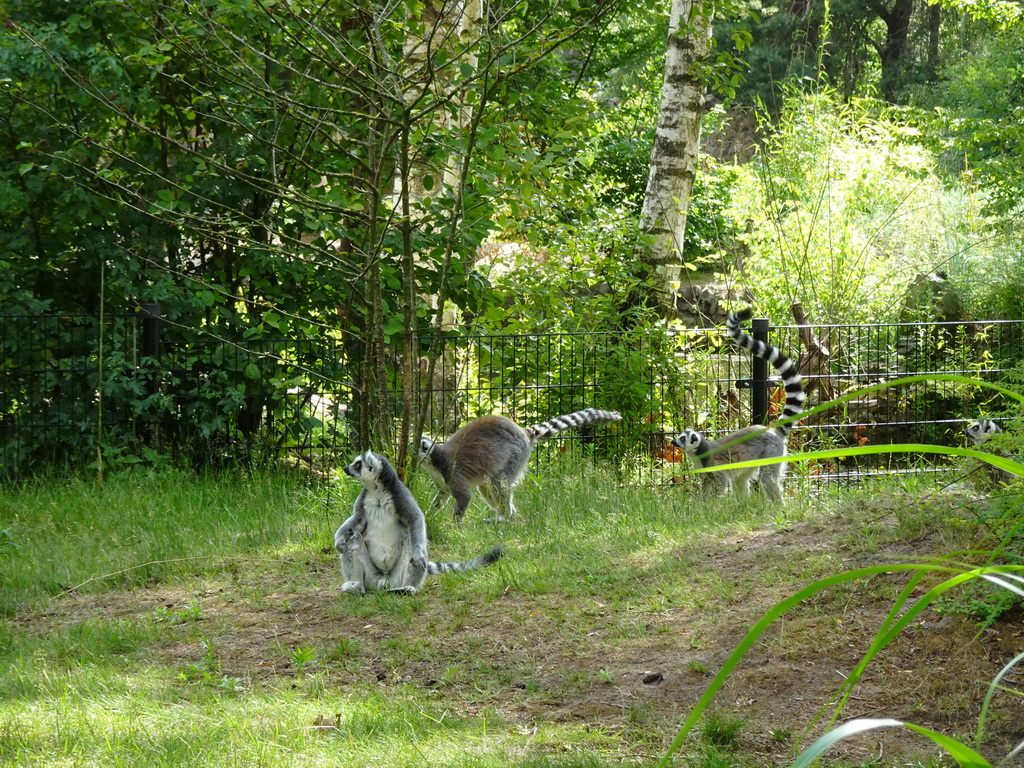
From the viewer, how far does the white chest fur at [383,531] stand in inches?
212

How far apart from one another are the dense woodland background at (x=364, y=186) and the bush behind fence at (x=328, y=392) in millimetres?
203

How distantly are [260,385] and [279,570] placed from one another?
338 centimetres

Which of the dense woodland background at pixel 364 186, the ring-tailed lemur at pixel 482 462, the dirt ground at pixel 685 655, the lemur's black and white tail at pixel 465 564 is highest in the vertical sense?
the dense woodland background at pixel 364 186

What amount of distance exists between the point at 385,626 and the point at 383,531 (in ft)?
1.99

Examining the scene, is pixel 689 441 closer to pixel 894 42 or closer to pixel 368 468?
pixel 368 468

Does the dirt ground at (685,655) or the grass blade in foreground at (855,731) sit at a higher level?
the grass blade in foreground at (855,731)

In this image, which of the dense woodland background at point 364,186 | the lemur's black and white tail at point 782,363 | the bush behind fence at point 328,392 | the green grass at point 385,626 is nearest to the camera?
A: the green grass at point 385,626

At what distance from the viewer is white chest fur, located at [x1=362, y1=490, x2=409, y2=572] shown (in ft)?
17.7

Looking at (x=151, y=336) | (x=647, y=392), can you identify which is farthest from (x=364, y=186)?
(x=647, y=392)

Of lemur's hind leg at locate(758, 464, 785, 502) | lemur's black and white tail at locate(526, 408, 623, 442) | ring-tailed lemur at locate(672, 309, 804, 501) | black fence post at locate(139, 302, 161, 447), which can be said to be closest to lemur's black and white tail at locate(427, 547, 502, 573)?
lemur's black and white tail at locate(526, 408, 623, 442)

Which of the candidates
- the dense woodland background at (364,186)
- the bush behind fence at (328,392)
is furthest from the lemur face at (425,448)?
the bush behind fence at (328,392)

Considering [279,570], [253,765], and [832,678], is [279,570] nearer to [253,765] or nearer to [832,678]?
[253,765]

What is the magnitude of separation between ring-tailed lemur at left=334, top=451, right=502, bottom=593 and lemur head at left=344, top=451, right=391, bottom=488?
16mm

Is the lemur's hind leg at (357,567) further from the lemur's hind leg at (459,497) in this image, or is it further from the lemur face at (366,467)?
the lemur's hind leg at (459,497)
